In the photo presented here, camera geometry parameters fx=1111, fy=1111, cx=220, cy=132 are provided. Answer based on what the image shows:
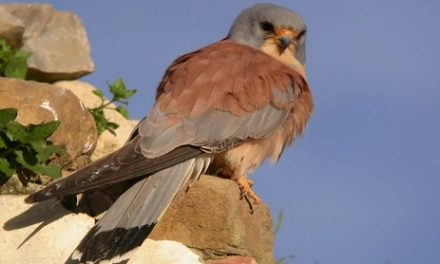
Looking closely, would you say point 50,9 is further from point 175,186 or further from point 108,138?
point 175,186

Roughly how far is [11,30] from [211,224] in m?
2.68

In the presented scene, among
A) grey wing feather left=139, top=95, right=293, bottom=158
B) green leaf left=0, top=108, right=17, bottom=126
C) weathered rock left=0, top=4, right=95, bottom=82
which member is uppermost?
grey wing feather left=139, top=95, right=293, bottom=158

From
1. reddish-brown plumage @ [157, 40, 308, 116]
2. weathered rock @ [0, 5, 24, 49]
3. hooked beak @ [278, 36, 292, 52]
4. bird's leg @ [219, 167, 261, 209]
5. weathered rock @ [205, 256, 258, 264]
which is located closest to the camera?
weathered rock @ [205, 256, 258, 264]

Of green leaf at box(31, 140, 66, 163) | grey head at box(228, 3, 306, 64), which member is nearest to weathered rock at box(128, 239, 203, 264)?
green leaf at box(31, 140, 66, 163)

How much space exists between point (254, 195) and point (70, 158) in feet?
3.06

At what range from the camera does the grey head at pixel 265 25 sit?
19.9ft

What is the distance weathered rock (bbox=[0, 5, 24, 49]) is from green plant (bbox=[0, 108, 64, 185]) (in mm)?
2050

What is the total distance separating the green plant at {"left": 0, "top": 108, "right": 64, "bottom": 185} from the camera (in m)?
4.91

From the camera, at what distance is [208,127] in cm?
508

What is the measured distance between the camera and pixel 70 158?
17.7 ft

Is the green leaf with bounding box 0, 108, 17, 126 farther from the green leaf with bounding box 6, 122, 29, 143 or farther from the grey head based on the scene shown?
the grey head

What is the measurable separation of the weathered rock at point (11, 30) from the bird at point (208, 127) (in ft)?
4.87

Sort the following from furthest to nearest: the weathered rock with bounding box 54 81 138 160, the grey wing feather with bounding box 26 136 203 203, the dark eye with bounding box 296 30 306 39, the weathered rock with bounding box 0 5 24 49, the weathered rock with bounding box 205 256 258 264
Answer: the weathered rock with bounding box 0 5 24 49
the weathered rock with bounding box 54 81 138 160
the dark eye with bounding box 296 30 306 39
the weathered rock with bounding box 205 256 258 264
the grey wing feather with bounding box 26 136 203 203

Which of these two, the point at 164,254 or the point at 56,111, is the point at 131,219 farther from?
the point at 56,111
